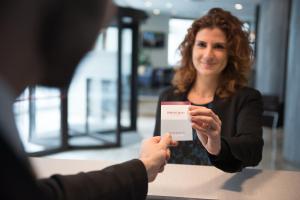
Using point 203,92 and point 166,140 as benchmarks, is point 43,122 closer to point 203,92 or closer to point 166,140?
point 203,92

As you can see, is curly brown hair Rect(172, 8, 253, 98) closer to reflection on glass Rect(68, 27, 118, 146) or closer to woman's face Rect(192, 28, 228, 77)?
woman's face Rect(192, 28, 228, 77)

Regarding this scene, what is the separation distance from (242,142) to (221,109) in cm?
30

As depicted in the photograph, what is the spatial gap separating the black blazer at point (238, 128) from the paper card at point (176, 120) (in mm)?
163

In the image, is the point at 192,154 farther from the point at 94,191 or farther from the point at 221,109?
the point at 94,191

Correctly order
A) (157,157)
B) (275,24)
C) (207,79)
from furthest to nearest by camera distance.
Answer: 1. (275,24)
2. (207,79)
3. (157,157)

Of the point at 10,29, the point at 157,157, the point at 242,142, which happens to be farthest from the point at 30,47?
the point at 242,142

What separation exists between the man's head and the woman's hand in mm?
605

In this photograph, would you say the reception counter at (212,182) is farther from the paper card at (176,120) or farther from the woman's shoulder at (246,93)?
the woman's shoulder at (246,93)

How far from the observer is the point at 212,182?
119 centimetres

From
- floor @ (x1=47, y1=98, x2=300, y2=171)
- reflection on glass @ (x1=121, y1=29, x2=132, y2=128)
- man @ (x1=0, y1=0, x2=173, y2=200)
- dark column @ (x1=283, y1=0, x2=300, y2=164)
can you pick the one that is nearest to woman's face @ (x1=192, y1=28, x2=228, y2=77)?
man @ (x1=0, y1=0, x2=173, y2=200)

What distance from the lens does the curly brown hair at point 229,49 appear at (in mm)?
1556

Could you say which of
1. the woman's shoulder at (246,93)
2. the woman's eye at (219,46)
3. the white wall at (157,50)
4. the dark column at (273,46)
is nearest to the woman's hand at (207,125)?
the woman's shoulder at (246,93)

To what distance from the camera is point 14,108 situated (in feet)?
1.50

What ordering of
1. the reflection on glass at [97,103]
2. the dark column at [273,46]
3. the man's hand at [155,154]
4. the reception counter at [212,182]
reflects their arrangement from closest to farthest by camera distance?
the man's hand at [155,154]
the reception counter at [212,182]
the reflection on glass at [97,103]
the dark column at [273,46]
